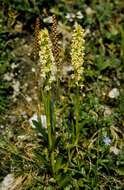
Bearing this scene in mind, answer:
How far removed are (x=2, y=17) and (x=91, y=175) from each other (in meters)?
2.22

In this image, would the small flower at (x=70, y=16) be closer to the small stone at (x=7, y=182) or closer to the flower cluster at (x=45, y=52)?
the small stone at (x=7, y=182)

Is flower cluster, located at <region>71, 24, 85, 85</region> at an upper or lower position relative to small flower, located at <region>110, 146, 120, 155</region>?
upper

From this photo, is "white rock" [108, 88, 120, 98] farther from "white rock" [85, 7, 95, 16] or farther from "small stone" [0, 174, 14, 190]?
"small stone" [0, 174, 14, 190]

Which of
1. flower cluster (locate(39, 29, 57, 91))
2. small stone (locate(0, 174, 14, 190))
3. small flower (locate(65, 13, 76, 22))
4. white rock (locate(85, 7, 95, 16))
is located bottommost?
small stone (locate(0, 174, 14, 190))

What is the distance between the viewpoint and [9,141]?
4.68 meters

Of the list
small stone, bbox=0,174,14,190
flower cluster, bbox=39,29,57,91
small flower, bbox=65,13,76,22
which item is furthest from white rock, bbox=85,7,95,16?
flower cluster, bbox=39,29,57,91

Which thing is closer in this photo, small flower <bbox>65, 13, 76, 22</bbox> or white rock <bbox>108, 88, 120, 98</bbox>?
white rock <bbox>108, 88, 120, 98</bbox>

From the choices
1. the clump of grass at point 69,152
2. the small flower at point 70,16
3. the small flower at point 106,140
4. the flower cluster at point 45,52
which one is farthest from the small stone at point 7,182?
the small flower at point 70,16

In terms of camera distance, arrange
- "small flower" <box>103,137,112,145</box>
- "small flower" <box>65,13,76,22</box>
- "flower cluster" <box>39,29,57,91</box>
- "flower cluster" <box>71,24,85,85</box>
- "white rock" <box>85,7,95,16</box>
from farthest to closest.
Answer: "white rock" <box>85,7,95,16</box> → "small flower" <box>65,13,76,22</box> → "small flower" <box>103,137,112,145</box> → "flower cluster" <box>71,24,85,85</box> → "flower cluster" <box>39,29,57,91</box>

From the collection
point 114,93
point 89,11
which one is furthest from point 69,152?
point 89,11

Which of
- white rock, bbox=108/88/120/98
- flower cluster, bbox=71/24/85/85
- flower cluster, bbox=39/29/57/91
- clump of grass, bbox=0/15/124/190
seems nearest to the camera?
flower cluster, bbox=39/29/57/91

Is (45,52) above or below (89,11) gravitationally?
below

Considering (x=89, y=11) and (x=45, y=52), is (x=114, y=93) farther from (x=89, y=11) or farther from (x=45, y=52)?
(x=45, y=52)

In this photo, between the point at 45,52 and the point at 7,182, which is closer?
the point at 45,52
